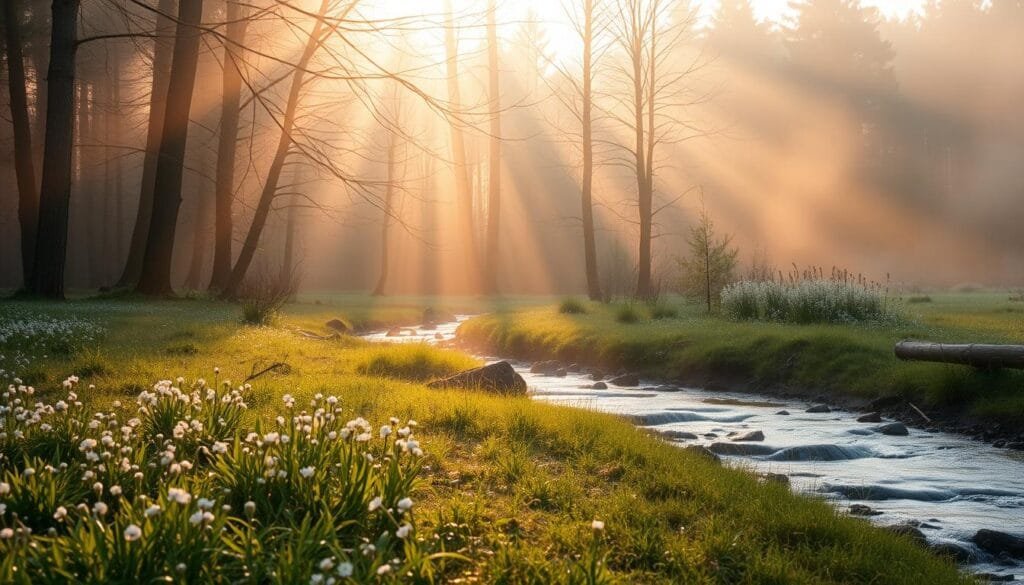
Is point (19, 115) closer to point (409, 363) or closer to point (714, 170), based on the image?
point (409, 363)

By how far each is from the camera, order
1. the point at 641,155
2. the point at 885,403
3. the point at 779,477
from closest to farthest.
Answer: the point at 779,477 < the point at 885,403 < the point at 641,155

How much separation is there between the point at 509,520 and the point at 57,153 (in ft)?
50.5

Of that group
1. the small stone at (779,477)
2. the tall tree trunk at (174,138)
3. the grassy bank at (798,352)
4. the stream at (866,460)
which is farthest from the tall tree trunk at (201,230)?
the small stone at (779,477)

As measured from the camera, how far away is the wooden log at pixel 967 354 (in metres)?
9.02

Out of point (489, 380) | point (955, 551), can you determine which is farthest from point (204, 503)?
point (489, 380)

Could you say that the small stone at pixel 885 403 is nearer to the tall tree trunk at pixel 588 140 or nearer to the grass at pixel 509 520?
the grass at pixel 509 520

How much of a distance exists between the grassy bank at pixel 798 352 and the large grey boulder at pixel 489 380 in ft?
14.3

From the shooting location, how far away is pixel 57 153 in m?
16.0

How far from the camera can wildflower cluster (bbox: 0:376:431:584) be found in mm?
2820

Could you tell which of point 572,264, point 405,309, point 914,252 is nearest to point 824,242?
point 914,252

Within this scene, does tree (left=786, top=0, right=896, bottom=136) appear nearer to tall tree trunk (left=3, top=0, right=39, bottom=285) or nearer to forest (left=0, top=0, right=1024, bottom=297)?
forest (left=0, top=0, right=1024, bottom=297)

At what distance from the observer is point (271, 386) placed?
7.84 meters

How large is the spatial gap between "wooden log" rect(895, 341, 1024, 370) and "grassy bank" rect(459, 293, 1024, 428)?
0.15 meters

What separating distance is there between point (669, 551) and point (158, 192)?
58.7 feet
